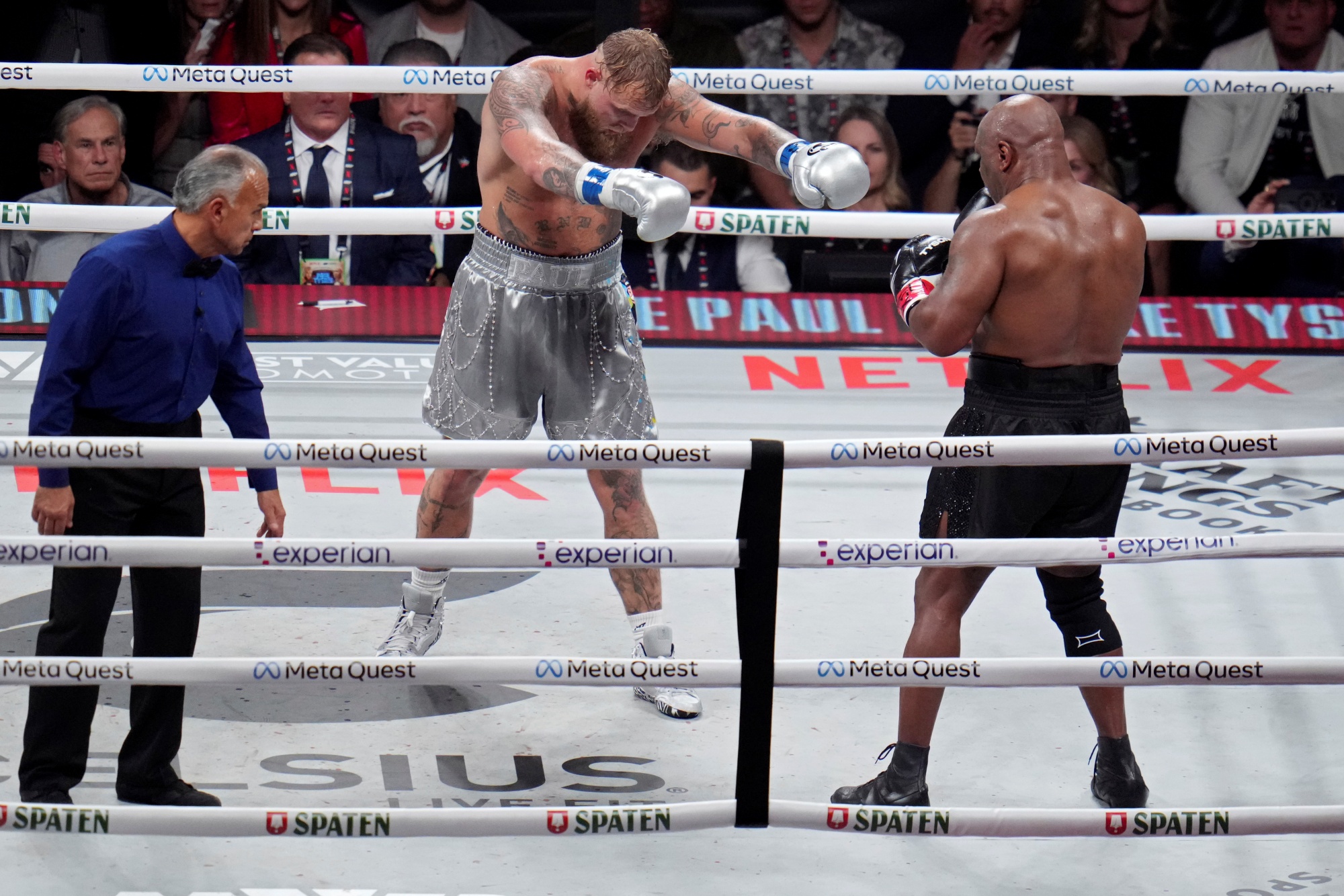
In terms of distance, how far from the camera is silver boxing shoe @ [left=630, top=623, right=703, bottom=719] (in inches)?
134

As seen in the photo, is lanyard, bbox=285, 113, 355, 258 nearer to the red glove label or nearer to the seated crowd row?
the seated crowd row

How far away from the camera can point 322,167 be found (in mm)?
5641

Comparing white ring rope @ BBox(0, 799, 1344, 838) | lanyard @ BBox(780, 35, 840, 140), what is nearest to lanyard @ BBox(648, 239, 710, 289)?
lanyard @ BBox(780, 35, 840, 140)

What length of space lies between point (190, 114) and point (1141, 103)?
3536 mm

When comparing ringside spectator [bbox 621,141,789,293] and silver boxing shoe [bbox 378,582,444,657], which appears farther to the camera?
ringside spectator [bbox 621,141,789,293]

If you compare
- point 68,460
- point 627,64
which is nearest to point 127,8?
point 627,64

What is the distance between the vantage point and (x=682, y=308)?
18.5 ft

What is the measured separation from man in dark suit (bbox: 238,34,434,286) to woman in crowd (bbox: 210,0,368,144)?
0.94 feet

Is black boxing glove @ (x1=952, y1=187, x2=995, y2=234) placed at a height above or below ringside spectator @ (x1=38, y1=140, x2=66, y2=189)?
below

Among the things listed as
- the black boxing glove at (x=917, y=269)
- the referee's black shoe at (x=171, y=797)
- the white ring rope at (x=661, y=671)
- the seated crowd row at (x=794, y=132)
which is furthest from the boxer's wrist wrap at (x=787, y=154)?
the seated crowd row at (x=794, y=132)

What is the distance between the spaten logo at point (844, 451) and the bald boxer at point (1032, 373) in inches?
25.7

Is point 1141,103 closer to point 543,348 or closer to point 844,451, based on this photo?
point 543,348

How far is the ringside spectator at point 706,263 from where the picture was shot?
19.3 feet

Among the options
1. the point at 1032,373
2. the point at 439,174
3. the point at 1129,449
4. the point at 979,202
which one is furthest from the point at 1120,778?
the point at 439,174
